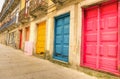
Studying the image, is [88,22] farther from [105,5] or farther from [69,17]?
[69,17]

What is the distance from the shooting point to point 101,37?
678cm

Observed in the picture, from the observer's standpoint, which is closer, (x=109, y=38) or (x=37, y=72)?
(x=109, y=38)

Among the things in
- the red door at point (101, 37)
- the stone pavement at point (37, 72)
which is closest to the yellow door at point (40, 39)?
the stone pavement at point (37, 72)

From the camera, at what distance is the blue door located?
9.21 m

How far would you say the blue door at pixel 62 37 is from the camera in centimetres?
921

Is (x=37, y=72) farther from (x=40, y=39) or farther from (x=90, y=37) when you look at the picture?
(x=40, y=39)

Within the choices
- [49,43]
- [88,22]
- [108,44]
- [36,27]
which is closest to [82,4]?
[88,22]

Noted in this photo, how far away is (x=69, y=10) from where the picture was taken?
880 cm

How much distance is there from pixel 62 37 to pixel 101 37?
10.5 ft

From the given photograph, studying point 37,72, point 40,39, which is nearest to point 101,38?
point 37,72

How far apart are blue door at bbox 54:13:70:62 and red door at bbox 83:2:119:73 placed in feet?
5.55

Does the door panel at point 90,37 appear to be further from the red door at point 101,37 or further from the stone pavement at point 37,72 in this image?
the stone pavement at point 37,72

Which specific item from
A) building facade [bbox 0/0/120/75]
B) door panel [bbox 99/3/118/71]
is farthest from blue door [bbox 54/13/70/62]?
door panel [bbox 99/3/118/71]

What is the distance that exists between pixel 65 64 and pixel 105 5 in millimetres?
3510
